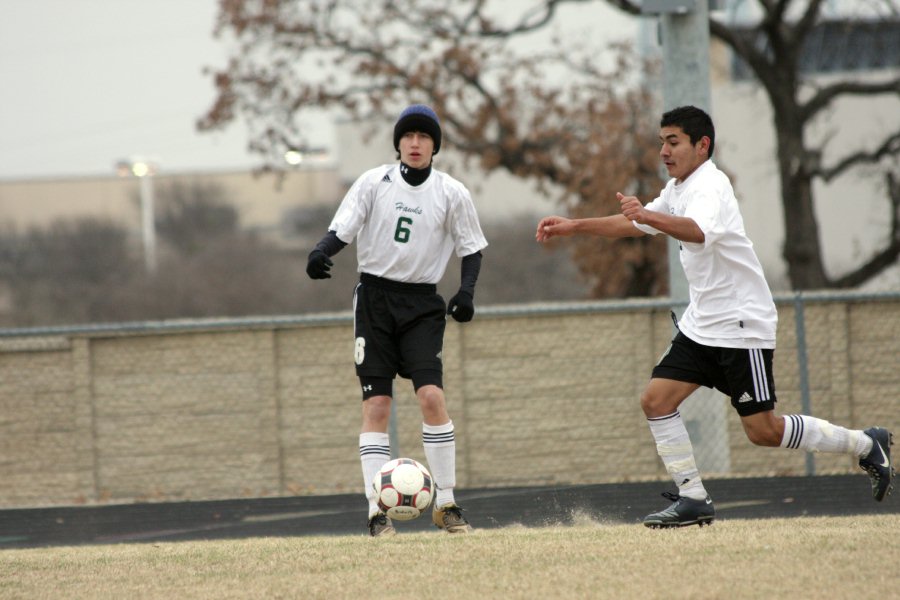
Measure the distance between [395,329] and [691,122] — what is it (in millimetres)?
1943

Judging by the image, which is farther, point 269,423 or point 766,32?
point 766,32

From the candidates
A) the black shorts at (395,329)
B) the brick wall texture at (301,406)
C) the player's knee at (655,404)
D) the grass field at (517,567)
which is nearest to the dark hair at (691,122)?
the player's knee at (655,404)

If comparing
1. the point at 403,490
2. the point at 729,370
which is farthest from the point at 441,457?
the point at 729,370

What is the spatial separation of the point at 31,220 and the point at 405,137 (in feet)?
191

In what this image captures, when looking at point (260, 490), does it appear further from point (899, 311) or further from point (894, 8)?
point (894, 8)

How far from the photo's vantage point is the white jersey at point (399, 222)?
679 cm

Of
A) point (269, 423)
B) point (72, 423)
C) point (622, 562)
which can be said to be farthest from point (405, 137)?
point (72, 423)

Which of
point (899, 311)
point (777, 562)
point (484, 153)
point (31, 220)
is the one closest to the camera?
point (777, 562)

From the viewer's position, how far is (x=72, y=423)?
11.7 metres

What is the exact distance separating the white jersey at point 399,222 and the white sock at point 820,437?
1.96 m

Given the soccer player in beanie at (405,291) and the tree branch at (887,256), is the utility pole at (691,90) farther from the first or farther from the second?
the tree branch at (887,256)

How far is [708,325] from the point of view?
600 centimetres

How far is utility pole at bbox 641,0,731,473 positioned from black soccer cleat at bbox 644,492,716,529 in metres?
4.85

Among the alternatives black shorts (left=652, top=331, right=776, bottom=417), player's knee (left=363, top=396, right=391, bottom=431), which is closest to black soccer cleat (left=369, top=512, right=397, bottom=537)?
player's knee (left=363, top=396, right=391, bottom=431)
